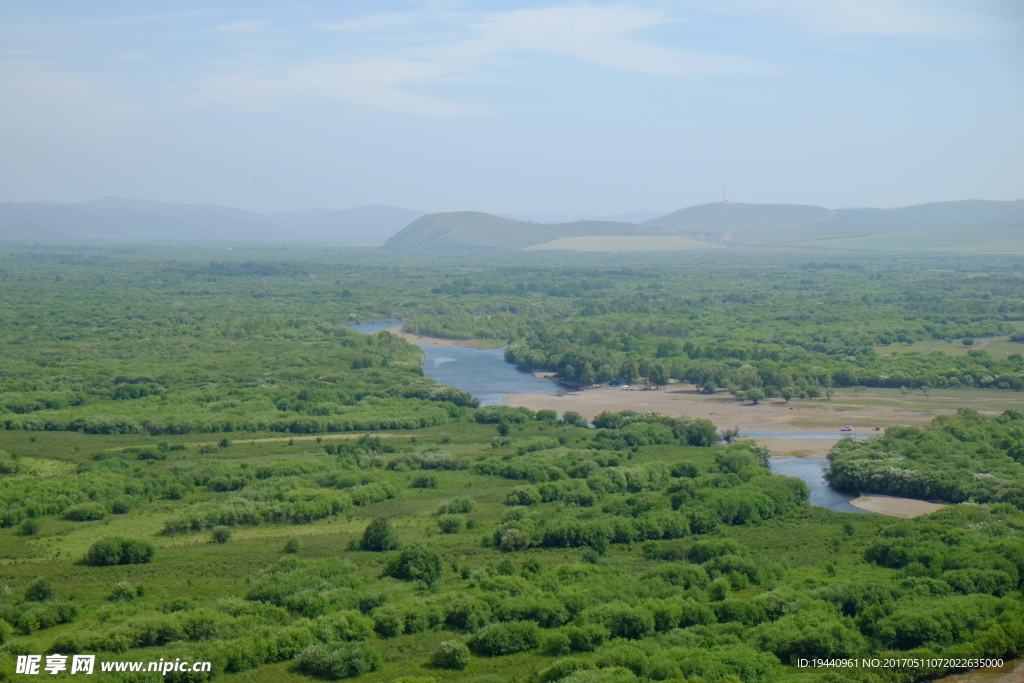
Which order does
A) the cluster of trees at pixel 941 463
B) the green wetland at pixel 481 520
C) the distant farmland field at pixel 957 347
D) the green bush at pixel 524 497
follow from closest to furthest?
the green wetland at pixel 481 520 < the green bush at pixel 524 497 < the cluster of trees at pixel 941 463 < the distant farmland field at pixel 957 347

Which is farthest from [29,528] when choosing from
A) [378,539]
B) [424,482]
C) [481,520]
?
[481,520]

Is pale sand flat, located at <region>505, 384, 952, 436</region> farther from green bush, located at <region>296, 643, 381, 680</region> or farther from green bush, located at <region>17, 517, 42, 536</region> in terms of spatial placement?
green bush, located at <region>17, 517, 42, 536</region>

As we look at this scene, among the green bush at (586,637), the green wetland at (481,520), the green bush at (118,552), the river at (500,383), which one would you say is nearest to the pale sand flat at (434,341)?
the river at (500,383)

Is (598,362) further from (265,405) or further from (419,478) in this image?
(419,478)

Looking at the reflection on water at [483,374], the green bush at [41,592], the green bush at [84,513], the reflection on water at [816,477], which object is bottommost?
the reflection on water at [816,477]

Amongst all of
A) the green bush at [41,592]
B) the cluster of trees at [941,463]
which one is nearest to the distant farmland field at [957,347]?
the cluster of trees at [941,463]

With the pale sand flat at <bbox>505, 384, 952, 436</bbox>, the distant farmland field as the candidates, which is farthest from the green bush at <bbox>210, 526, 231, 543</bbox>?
the distant farmland field

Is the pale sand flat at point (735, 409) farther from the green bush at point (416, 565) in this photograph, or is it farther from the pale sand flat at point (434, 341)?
the pale sand flat at point (434, 341)

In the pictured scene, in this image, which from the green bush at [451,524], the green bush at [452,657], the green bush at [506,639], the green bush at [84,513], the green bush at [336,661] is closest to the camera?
the green bush at [336,661]

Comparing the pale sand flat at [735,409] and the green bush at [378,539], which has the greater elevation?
the green bush at [378,539]

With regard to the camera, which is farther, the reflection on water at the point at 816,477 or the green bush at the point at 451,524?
the reflection on water at the point at 816,477
